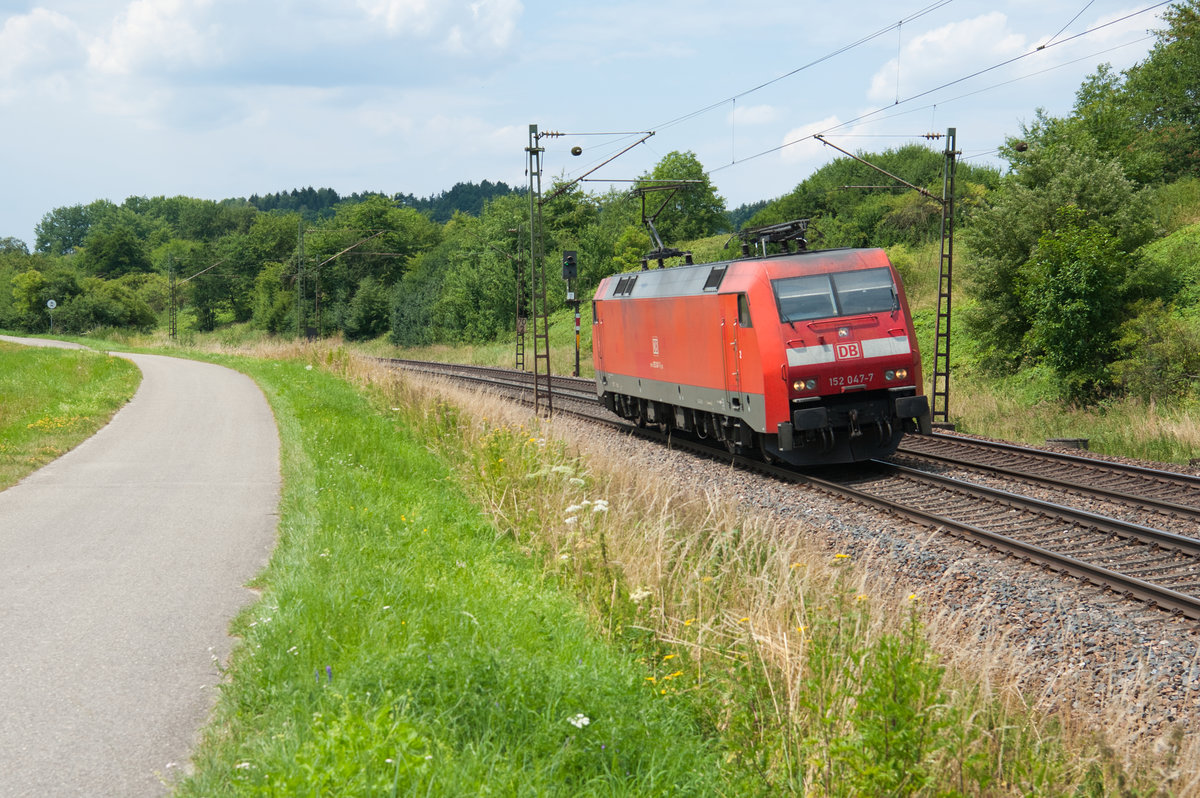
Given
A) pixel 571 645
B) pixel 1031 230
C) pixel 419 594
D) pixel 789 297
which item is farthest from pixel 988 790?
pixel 1031 230

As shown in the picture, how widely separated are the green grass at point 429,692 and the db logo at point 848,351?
779cm

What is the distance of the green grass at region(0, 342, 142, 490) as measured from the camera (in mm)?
13953

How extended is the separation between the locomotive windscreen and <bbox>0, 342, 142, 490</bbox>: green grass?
Answer: 1030 centimetres

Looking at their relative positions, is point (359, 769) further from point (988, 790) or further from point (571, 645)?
point (988, 790)

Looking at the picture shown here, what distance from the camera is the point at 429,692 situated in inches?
181

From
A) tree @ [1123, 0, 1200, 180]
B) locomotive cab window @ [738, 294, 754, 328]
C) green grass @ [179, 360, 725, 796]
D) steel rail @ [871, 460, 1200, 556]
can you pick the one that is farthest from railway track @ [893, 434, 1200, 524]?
tree @ [1123, 0, 1200, 180]

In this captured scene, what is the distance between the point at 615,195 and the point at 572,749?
89229 millimetres

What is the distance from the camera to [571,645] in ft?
18.6

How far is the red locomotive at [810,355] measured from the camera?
1451cm

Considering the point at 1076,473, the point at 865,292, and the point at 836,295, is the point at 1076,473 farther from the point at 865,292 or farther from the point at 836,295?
the point at 836,295

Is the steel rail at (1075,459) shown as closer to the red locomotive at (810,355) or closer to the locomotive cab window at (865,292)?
the red locomotive at (810,355)

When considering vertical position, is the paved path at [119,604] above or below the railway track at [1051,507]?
above

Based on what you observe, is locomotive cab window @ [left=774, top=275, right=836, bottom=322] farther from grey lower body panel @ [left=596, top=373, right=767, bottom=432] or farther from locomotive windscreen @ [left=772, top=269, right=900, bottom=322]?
grey lower body panel @ [left=596, top=373, right=767, bottom=432]

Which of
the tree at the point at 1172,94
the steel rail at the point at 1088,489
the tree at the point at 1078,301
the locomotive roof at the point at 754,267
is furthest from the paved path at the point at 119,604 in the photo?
the tree at the point at 1172,94
